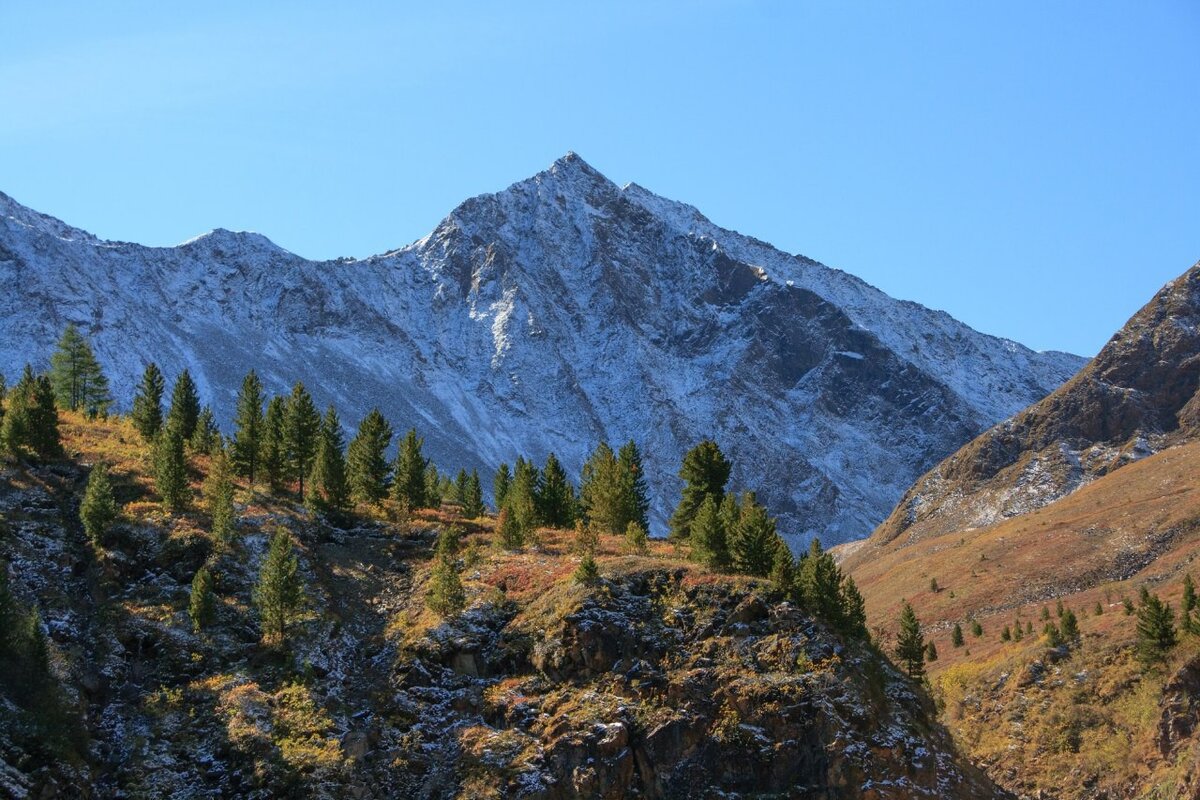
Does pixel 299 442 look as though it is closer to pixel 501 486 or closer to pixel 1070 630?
pixel 501 486

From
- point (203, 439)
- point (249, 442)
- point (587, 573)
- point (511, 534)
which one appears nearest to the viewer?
point (587, 573)

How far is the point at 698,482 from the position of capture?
279 ft

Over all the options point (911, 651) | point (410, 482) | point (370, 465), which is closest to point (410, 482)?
point (410, 482)

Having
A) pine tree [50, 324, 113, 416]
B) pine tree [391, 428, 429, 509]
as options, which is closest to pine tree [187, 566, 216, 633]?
pine tree [391, 428, 429, 509]

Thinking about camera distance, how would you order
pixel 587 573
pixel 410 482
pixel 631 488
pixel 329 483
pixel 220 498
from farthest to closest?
pixel 631 488
pixel 410 482
pixel 329 483
pixel 220 498
pixel 587 573

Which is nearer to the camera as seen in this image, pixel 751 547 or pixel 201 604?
pixel 201 604

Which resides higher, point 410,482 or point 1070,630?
point 410,482

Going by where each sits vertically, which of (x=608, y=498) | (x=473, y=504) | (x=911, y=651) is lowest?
(x=911, y=651)

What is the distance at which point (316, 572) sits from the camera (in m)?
72.4

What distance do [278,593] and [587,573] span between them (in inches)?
654

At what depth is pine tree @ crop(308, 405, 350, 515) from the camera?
8125cm

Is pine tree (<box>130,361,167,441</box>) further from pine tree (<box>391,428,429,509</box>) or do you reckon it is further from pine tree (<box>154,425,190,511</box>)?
pine tree (<box>391,428,429,509</box>)

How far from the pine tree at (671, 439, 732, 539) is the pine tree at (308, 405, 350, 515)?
74.8 feet

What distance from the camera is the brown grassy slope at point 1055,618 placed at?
7362cm
